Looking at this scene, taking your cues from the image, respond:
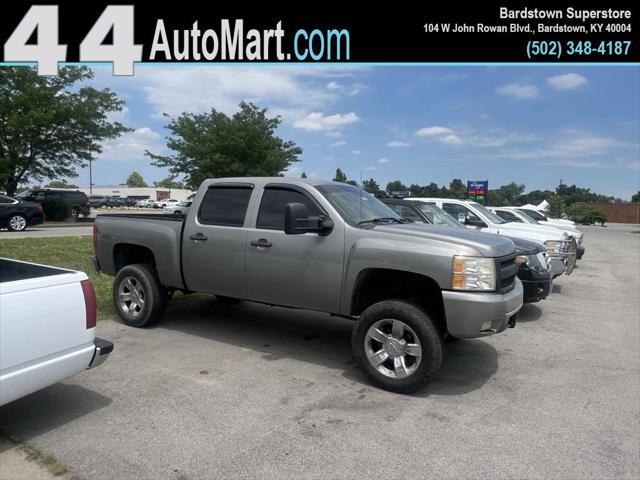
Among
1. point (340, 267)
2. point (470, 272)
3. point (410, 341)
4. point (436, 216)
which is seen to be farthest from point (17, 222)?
point (470, 272)

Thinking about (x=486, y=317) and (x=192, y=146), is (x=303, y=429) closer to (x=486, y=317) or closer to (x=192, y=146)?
(x=486, y=317)

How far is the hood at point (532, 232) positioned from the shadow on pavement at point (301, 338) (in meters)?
4.65

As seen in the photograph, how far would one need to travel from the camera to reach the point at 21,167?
25719mm

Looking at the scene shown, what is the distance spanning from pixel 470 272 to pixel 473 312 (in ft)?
1.12

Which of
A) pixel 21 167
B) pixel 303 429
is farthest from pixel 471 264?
pixel 21 167

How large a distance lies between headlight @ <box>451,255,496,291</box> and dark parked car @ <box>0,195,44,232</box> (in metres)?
19.3

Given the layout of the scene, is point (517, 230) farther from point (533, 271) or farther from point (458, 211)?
point (533, 271)

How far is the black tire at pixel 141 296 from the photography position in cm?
600

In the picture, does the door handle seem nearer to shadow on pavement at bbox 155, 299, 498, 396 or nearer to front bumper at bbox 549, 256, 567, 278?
shadow on pavement at bbox 155, 299, 498, 396

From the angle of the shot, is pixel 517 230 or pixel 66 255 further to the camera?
pixel 66 255

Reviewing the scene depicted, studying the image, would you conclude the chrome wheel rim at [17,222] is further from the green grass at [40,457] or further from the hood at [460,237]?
the hood at [460,237]

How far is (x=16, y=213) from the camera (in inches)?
733

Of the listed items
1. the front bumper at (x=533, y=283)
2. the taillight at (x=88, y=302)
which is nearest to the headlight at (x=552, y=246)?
the front bumper at (x=533, y=283)

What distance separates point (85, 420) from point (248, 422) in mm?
1212
